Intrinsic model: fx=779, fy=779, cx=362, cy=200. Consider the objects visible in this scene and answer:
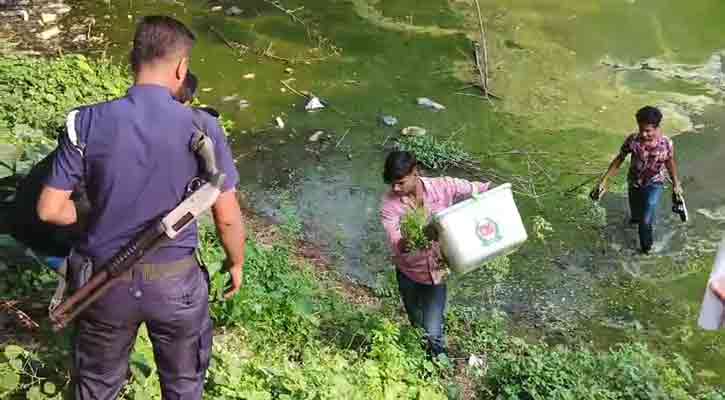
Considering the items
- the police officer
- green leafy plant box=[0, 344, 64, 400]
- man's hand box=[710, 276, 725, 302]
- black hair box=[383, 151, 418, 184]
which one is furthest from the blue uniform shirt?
man's hand box=[710, 276, 725, 302]

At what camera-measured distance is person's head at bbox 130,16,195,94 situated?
8.20ft

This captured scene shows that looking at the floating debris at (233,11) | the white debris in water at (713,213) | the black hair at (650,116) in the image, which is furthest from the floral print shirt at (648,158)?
the floating debris at (233,11)

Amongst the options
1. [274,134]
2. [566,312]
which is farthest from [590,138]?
[274,134]

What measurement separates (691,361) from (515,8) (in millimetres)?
5612

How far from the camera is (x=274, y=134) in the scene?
6.96 meters

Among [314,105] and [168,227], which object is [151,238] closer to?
[168,227]

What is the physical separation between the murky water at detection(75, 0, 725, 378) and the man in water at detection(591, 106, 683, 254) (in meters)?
0.28

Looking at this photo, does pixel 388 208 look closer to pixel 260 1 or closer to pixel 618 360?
pixel 618 360

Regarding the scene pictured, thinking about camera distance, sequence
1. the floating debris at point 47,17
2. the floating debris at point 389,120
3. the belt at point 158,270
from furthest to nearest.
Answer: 1. the floating debris at point 47,17
2. the floating debris at point 389,120
3. the belt at point 158,270

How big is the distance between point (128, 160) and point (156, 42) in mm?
392

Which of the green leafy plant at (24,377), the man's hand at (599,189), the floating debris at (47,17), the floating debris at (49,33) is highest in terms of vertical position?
the green leafy plant at (24,377)

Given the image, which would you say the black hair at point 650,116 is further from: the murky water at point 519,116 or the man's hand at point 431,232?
the man's hand at point 431,232

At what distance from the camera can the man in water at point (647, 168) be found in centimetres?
517

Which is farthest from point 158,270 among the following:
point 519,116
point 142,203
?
point 519,116
